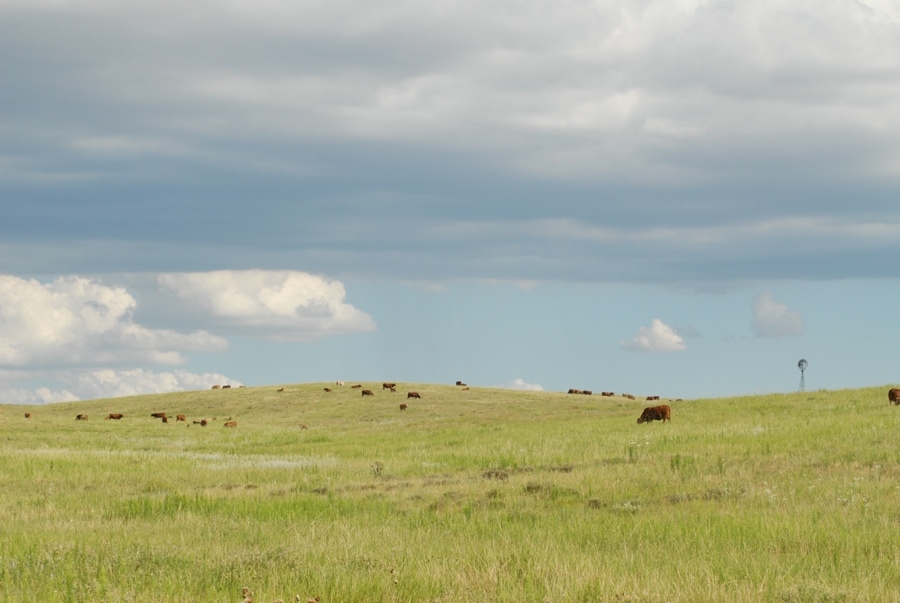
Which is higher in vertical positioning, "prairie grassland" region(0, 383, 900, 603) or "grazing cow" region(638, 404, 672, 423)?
"grazing cow" region(638, 404, 672, 423)

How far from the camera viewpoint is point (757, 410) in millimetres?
43688

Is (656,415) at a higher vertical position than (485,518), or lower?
higher

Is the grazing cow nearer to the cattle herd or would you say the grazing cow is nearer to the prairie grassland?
the cattle herd

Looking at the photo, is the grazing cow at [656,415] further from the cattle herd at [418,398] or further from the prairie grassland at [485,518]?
the prairie grassland at [485,518]

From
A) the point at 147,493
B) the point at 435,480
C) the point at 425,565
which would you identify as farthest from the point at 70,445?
the point at 425,565

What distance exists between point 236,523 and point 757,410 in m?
34.2

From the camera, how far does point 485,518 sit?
51.1ft

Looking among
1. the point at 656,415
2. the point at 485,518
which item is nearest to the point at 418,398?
the point at 656,415

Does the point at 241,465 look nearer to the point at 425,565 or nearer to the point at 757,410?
the point at 425,565

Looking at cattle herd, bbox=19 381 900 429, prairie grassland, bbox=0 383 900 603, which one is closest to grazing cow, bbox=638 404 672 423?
cattle herd, bbox=19 381 900 429

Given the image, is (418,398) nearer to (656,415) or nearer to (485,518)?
(656,415)

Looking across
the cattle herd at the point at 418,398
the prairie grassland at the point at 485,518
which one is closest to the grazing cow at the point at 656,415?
the cattle herd at the point at 418,398

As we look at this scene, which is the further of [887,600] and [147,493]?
[147,493]

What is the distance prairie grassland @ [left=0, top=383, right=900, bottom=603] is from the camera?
950 cm
